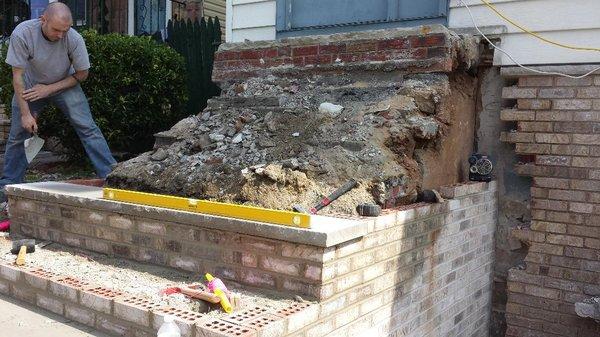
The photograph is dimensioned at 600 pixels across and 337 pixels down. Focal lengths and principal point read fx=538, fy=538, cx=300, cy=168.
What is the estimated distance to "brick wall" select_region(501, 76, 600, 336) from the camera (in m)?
3.89

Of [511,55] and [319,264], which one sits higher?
[511,55]

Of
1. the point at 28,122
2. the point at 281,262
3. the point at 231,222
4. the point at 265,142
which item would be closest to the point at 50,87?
the point at 28,122

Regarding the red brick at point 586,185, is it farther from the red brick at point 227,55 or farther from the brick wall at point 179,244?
the red brick at point 227,55

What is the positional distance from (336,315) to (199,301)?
2.17 feet

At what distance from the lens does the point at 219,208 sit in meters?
2.82

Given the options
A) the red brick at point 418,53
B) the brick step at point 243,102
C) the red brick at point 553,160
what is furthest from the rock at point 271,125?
the red brick at point 553,160

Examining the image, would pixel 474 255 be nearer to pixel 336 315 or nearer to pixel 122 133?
pixel 336 315

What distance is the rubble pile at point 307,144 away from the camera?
3.32m

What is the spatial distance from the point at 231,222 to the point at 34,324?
1.17 m

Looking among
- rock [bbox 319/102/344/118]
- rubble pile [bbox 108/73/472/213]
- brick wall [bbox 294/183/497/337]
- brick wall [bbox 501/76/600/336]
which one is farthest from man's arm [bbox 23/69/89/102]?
brick wall [bbox 501/76/600/336]

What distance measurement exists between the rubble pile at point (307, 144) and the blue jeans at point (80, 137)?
714 millimetres

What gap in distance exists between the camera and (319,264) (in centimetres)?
246

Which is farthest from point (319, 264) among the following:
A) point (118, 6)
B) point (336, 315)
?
point (118, 6)

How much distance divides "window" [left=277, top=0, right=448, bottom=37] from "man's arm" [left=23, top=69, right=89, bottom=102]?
206cm
